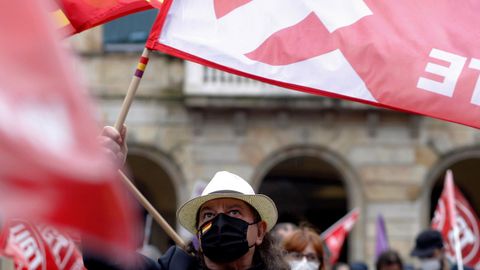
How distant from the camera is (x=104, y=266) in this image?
312 cm

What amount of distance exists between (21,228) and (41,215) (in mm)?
4080

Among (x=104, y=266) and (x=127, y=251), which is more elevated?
(x=127, y=251)

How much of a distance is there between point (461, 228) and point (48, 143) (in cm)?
955

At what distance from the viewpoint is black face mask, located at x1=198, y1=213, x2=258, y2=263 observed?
3545 millimetres

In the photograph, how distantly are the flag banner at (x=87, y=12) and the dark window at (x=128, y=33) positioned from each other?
13.6 m

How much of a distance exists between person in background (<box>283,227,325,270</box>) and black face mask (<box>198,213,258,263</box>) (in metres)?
2.04

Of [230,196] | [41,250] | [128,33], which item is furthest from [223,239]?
[128,33]

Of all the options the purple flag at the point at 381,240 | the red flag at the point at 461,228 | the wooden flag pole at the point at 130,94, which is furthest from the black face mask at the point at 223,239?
the purple flag at the point at 381,240

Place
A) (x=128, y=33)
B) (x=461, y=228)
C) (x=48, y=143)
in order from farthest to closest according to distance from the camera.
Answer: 1. (x=128, y=33)
2. (x=461, y=228)
3. (x=48, y=143)

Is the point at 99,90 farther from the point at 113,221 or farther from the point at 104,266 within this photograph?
the point at 113,221

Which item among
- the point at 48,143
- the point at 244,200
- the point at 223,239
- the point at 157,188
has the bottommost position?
the point at 157,188

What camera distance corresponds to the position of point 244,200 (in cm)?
375

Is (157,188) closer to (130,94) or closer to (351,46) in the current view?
(351,46)

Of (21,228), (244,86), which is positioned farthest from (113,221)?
(244,86)
